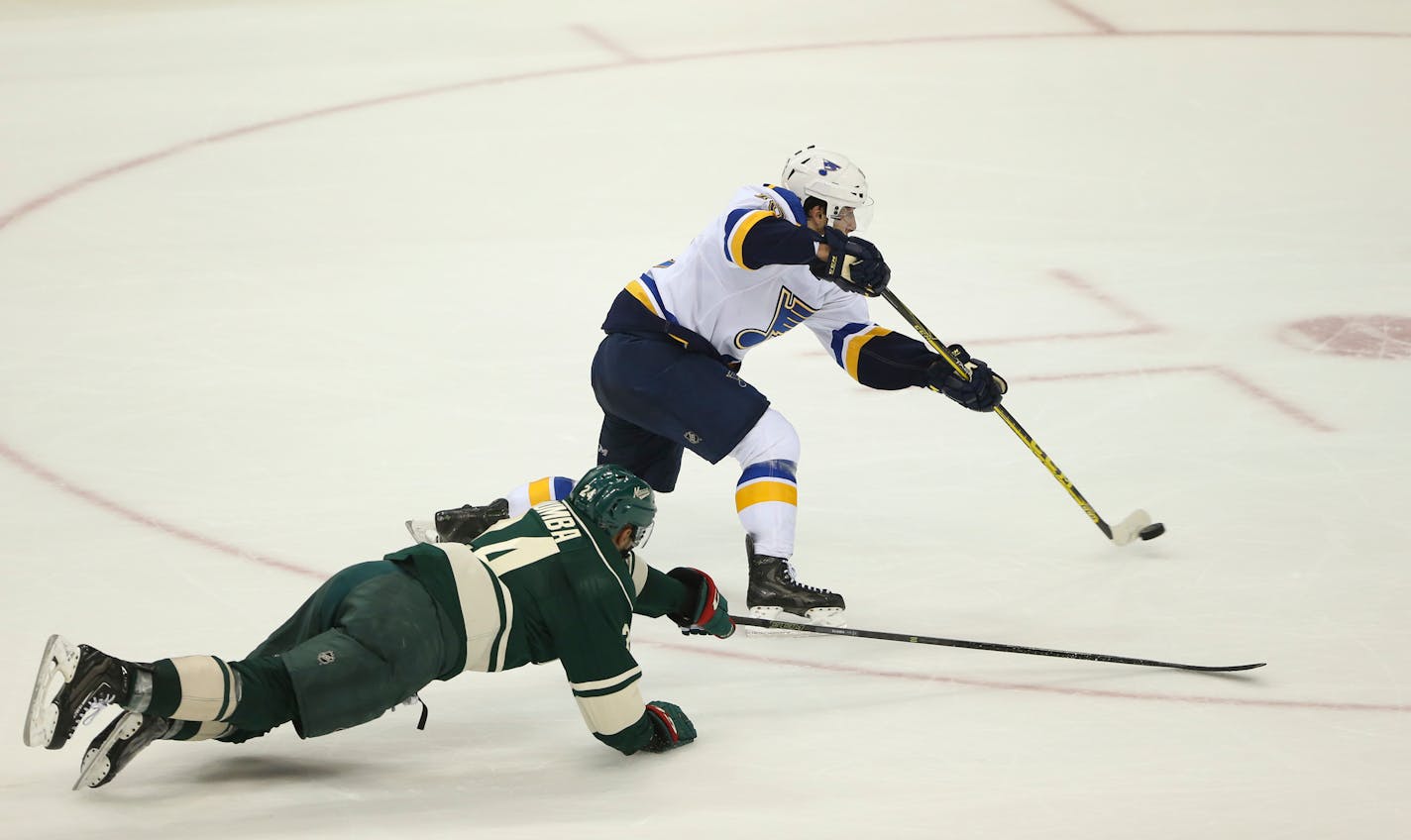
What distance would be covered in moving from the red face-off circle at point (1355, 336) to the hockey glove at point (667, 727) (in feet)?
11.6

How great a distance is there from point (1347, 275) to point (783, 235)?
3.66 metres

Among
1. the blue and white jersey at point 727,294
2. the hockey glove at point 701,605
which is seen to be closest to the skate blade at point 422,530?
the blue and white jersey at point 727,294

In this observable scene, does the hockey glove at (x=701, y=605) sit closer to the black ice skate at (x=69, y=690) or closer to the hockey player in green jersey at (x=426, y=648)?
the hockey player in green jersey at (x=426, y=648)

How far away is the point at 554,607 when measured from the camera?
3.93m

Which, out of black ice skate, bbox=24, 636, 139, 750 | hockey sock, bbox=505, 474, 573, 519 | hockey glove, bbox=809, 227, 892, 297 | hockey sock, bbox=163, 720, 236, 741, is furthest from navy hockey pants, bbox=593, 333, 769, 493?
black ice skate, bbox=24, 636, 139, 750

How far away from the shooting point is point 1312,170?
8.60 m

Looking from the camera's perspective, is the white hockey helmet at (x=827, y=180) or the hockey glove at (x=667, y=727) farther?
the white hockey helmet at (x=827, y=180)

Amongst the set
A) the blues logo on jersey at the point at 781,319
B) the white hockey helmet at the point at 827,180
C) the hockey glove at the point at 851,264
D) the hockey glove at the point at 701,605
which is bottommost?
the hockey glove at the point at 701,605

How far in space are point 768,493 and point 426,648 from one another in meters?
1.22

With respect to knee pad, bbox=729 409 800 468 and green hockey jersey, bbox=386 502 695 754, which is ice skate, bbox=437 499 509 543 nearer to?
knee pad, bbox=729 409 800 468

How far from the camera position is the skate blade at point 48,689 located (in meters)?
3.48

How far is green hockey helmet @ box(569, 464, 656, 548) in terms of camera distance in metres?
3.97

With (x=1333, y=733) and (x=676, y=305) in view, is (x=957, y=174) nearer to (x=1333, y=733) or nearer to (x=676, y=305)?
(x=676, y=305)

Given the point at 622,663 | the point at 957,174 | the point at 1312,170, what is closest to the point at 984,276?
the point at 957,174
